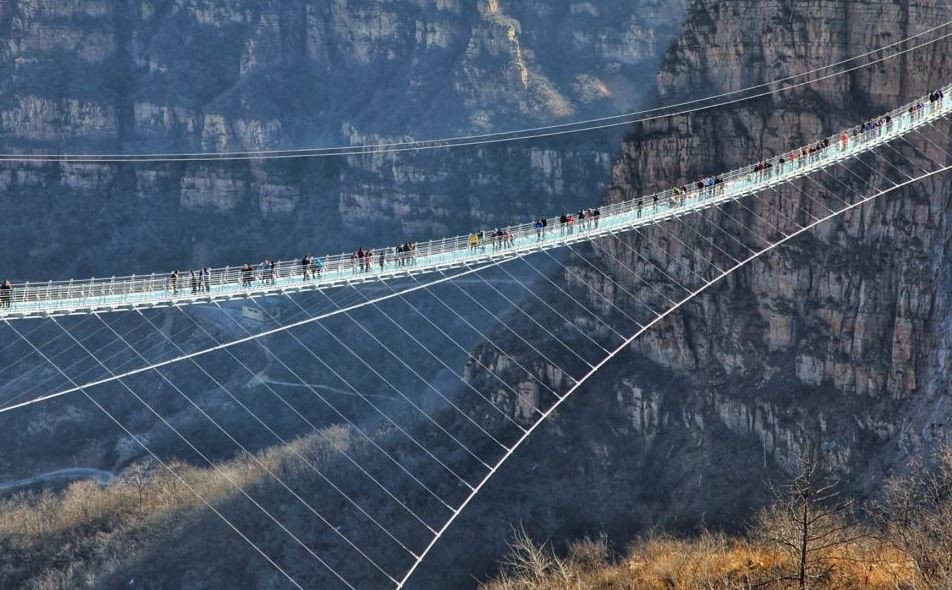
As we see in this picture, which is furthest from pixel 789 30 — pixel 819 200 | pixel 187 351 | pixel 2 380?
pixel 2 380

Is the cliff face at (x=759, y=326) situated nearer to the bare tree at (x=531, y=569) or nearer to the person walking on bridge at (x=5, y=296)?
the bare tree at (x=531, y=569)

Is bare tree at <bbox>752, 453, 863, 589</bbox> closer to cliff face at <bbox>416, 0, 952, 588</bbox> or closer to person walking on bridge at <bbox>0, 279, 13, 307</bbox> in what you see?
cliff face at <bbox>416, 0, 952, 588</bbox>

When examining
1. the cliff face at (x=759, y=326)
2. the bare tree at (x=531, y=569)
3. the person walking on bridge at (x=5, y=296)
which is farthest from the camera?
the cliff face at (x=759, y=326)

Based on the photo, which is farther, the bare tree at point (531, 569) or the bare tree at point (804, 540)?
the bare tree at point (531, 569)

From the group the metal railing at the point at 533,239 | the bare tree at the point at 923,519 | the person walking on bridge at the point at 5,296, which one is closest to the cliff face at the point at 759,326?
the bare tree at the point at 923,519

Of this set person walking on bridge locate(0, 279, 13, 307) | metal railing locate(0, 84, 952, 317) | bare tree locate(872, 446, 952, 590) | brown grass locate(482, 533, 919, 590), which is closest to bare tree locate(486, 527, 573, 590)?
brown grass locate(482, 533, 919, 590)

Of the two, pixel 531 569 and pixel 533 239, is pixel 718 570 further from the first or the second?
pixel 533 239

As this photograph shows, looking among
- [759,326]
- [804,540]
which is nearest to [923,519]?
[804,540]
